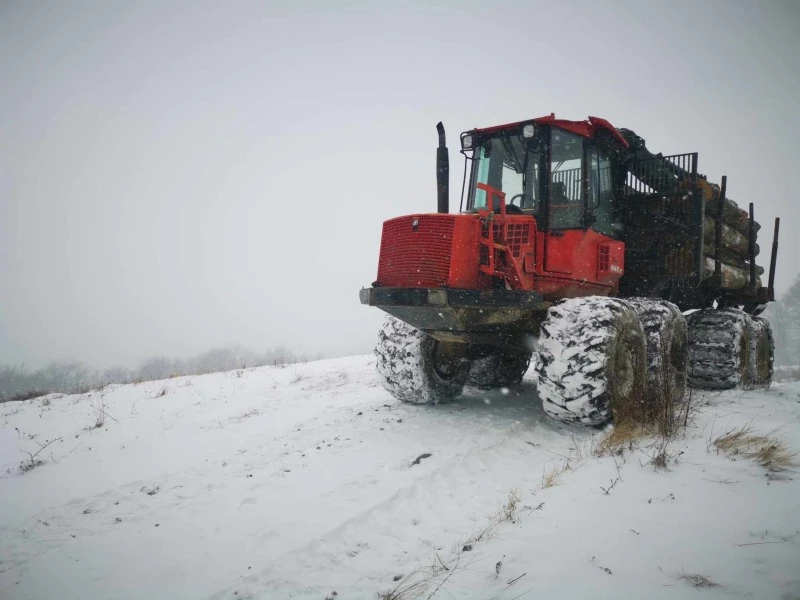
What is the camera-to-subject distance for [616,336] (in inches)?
170

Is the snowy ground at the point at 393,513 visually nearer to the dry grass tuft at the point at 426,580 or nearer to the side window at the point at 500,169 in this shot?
the dry grass tuft at the point at 426,580

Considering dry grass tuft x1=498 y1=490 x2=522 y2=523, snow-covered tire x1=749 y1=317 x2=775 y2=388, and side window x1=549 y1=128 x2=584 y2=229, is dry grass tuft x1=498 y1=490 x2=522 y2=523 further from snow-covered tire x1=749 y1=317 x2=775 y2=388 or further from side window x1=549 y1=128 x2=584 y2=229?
snow-covered tire x1=749 y1=317 x2=775 y2=388

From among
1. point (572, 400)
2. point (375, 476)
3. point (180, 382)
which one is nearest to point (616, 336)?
point (572, 400)

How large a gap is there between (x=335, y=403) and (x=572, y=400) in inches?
143

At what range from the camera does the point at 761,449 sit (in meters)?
3.07

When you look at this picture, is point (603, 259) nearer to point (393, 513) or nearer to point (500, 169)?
point (500, 169)

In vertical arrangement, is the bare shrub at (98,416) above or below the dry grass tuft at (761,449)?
below

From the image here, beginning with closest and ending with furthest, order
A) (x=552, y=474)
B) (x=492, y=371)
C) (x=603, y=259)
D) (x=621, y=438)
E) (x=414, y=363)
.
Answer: (x=552, y=474) → (x=621, y=438) → (x=414, y=363) → (x=603, y=259) → (x=492, y=371)

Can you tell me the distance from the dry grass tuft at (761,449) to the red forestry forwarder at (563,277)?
866mm

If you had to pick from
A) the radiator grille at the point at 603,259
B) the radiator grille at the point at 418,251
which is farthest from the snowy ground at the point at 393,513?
the radiator grille at the point at 603,259

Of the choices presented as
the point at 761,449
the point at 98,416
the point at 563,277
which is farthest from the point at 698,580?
the point at 98,416

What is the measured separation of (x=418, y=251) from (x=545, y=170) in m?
1.95

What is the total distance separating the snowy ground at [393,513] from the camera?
209cm

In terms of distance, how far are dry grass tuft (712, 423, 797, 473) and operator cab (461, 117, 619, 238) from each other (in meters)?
2.73
